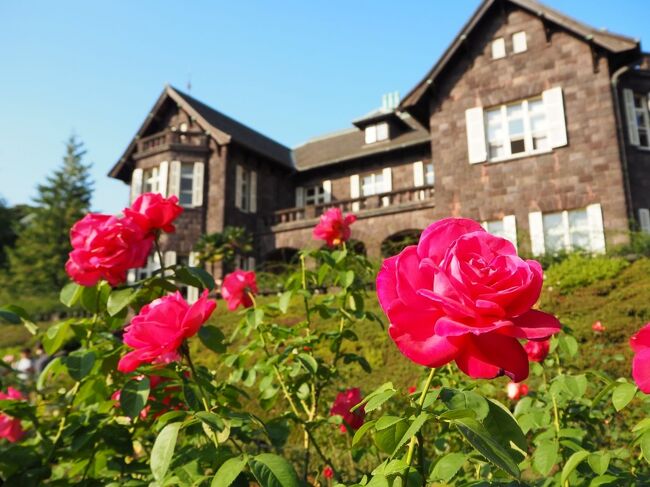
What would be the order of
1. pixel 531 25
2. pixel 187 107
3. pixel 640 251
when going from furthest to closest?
pixel 187 107 < pixel 531 25 < pixel 640 251

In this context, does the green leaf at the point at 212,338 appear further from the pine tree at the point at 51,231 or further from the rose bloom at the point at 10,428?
the pine tree at the point at 51,231

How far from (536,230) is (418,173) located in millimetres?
6207

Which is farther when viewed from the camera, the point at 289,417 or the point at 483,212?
the point at 483,212

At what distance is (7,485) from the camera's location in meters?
1.60

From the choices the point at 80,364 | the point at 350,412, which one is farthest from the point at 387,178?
the point at 80,364

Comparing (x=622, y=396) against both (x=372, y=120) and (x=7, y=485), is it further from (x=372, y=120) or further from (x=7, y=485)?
(x=372, y=120)

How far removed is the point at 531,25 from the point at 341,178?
28.9ft

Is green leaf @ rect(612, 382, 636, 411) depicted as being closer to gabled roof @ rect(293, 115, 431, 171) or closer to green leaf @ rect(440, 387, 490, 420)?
green leaf @ rect(440, 387, 490, 420)

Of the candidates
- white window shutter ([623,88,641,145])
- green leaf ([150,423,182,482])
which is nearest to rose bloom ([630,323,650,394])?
green leaf ([150,423,182,482])

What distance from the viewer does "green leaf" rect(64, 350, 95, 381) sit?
158cm

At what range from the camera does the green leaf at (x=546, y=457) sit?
147 centimetres

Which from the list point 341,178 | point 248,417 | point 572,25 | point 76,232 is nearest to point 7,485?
point 76,232

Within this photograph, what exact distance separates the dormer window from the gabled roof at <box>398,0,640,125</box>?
4142 mm

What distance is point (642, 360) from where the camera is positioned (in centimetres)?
104
